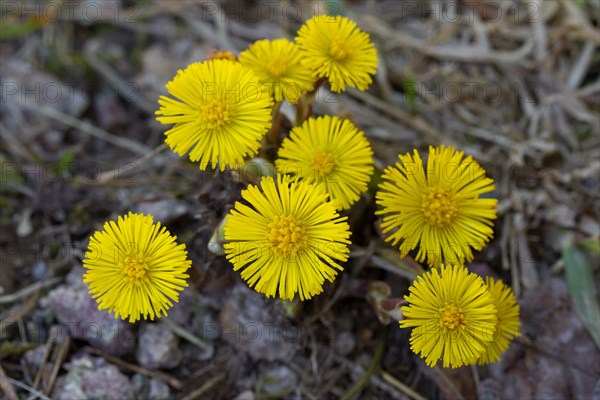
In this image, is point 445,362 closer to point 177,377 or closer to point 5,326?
point 177,377

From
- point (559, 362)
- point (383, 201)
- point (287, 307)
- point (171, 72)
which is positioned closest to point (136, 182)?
point (171, 72)

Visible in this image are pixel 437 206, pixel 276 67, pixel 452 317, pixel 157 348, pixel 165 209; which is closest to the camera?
pixel 452 317

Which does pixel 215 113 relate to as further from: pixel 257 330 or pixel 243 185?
pixel 257 330

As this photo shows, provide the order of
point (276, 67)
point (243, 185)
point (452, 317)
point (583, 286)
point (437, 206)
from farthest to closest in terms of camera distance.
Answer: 1. point (583, 286)
2. point (243, 185)
3. point (276, 67)
4. point (437, 206)
5. point (452, 317)

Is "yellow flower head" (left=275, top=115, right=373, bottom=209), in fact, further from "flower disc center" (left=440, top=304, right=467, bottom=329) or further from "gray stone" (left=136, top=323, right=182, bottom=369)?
"gray stone" (left=136, top=323, right=182, bottom=369)

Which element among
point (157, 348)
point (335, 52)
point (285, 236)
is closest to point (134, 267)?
point (285, 236)

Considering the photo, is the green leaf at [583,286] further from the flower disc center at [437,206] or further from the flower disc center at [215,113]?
the flower disc center at [215,113]
